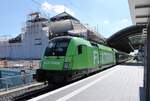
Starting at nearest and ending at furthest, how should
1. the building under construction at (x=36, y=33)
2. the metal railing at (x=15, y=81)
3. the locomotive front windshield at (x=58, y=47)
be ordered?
the metal railing at (x=15, y=81) < the locomotive front windshield at (x=58, y=47) < the building under construction at (x=36, y=33)

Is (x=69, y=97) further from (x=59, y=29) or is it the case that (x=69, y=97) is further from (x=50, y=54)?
(x=59, y=29)

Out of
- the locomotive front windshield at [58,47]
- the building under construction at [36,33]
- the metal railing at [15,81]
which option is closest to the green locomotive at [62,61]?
the locomotive front windshield at [58,47]

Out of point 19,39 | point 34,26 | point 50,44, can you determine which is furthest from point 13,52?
point 50,44

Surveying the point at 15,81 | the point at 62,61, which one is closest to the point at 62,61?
the point at 62,61

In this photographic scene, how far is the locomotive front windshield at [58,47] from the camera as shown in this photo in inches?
658

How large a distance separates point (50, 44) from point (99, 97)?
797 centimetres

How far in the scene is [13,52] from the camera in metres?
90.8

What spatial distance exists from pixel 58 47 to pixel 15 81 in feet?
10.6

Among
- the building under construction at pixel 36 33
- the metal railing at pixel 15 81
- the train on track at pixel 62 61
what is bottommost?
the metal railing at pixel 15 81

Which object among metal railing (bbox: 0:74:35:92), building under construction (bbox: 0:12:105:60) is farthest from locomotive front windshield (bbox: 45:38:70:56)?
building under construction (bbox: 0:12:105:60)

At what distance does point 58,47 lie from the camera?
17016 millimetres

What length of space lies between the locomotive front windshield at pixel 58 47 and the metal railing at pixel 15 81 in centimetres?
201

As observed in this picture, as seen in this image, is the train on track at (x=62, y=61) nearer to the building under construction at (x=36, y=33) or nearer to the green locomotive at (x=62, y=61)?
the green locomotive at (x=62, y=61)

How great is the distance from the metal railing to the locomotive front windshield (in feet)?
6.58
